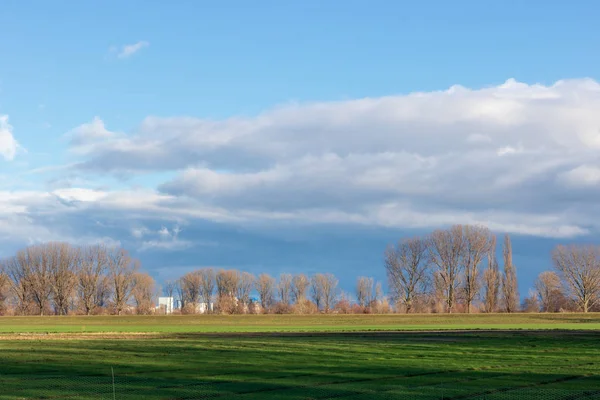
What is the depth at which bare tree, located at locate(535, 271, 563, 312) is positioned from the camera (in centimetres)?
13612

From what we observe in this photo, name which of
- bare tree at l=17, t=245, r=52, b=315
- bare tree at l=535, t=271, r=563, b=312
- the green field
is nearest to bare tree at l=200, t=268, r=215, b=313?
bare tree at l=17, t=245, r=52, b=315

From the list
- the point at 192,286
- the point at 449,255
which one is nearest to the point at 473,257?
the point at 449,255

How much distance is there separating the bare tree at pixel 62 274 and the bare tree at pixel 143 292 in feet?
36.7

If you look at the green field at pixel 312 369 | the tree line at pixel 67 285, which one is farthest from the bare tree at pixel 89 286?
the green field at pixel 312 369

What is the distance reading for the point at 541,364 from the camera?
35.7 m

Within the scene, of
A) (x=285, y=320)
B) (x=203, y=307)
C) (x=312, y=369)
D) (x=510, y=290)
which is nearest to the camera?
(x=312, y=369)

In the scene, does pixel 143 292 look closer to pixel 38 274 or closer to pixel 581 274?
pixel 38 274

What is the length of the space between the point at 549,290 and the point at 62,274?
88.2 m

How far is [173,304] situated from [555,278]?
84258mm

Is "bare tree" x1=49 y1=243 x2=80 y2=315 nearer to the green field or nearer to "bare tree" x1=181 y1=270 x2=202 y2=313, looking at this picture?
"bare tree" x1=181 y1=270 x2=202 y2=313

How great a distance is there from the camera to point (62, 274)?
149000mm

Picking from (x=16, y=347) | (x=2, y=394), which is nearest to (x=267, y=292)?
(x=16, y=347)

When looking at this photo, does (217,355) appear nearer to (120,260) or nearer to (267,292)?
(120,260)

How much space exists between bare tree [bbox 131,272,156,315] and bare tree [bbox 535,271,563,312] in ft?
230
